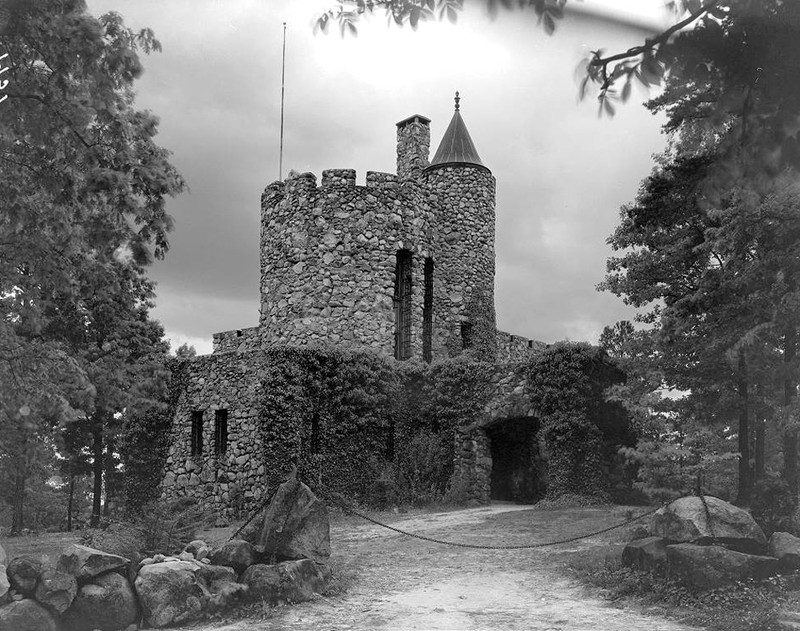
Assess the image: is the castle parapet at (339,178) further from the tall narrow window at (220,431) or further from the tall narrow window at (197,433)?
the tall narrow window at (197,433)

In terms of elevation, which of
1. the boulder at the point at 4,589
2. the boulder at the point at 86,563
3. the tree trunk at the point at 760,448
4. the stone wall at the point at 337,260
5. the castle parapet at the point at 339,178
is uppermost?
the castle parapet at the point at 339,178

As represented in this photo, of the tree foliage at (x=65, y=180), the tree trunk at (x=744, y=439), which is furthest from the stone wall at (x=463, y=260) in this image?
the tree foliage at (x=65, y=180)

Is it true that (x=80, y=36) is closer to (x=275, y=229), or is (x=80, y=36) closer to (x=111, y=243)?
(x=111, y=243)

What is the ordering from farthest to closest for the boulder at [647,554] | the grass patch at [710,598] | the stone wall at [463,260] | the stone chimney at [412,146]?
the stone chimney at [412,146], the stone wall at [463,260], the boulder at [647,554], the grass patch at [710,598]

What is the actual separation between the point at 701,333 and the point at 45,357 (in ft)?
35.8

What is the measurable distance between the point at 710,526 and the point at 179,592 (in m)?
6.66

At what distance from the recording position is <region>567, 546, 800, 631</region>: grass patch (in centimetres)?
809

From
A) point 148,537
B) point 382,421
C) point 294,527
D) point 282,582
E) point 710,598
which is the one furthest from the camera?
point 382,421

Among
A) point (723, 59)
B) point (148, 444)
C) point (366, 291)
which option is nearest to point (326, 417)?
point (366, 291)

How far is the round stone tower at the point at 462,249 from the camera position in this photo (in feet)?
84.5

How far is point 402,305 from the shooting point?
24.8m

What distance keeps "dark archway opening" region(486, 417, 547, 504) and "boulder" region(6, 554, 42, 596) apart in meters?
14.1

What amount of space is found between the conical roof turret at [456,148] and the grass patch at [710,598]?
18.8 metres

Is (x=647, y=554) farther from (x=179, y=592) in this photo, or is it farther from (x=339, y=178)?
(x=339, y=178)
